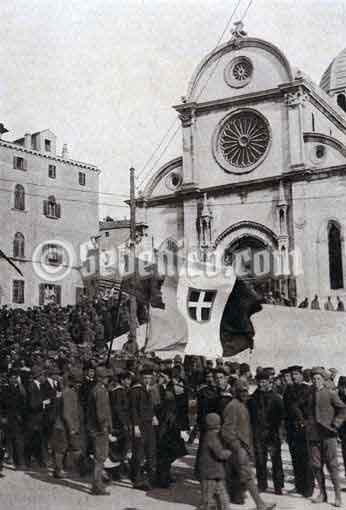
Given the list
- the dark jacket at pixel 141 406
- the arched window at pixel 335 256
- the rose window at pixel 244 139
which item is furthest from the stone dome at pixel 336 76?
the dark jacket at pixel 141 406

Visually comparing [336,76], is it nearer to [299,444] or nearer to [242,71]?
[242,71]

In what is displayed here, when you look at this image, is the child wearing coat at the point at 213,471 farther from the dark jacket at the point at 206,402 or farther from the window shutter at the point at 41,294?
the window shutter at the point at 41,294

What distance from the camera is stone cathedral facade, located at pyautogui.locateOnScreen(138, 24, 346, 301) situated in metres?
30.5

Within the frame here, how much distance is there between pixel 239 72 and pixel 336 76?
655 inches

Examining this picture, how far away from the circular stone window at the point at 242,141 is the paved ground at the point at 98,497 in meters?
23.1

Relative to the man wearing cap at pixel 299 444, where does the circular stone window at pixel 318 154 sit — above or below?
above

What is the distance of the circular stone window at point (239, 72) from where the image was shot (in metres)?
32.9

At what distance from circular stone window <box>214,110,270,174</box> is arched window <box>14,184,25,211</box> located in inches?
390

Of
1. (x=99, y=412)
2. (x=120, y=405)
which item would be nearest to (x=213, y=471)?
(x=99, y=412)

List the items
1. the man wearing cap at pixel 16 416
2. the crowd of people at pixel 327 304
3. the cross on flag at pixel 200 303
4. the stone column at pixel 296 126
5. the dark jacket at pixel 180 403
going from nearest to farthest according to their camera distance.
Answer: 1. the dark jacket at pixel 180 403
2. the cross on flag at pixel 200 303
3. the man wearing cap at pixel 16 416
4. the crowd of people at pixel 327 304
5. the stone column at pixel 296 126

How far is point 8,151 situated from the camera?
35906mm

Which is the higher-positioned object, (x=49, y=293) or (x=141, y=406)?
(x=49, y=293)

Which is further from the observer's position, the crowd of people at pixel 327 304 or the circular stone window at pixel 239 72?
the circular stone window at pixel 239 72

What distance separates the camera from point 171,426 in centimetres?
1053
